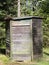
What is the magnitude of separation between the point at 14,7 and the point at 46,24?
287cm

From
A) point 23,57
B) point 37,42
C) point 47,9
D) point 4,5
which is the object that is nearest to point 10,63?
point 23,57

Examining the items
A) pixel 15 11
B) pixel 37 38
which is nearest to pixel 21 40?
pixel 37 38

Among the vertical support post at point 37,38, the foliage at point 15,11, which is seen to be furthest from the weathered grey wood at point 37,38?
the foliage at point 15,11

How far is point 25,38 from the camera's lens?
12.1 m

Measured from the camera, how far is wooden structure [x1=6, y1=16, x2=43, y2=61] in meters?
12.1

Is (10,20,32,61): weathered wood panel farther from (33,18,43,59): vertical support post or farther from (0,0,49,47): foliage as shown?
(0,0,49,47): foliage

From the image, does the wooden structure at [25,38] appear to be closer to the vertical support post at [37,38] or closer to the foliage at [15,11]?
the vertical support post at [37,38]

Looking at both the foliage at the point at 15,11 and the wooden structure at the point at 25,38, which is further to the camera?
the foliage at the point at 15,11

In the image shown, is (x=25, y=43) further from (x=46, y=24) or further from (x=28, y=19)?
(x=46, y=24)

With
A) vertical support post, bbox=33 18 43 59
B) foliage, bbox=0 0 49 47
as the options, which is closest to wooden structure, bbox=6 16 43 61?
vertical support post, bbox=33 18 43 59

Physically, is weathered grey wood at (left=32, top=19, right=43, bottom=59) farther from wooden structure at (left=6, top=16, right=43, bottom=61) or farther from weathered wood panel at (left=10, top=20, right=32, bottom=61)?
weathered wood panel at (left=10, top=20, right=32, bottom=61)

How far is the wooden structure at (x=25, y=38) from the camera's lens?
12.1 m

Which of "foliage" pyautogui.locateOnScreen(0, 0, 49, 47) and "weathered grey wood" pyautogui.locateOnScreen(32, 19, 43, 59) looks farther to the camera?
"foliage" pyautogui.locateOnScreen(0, 0, 49, 47)

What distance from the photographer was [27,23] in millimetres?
12078
